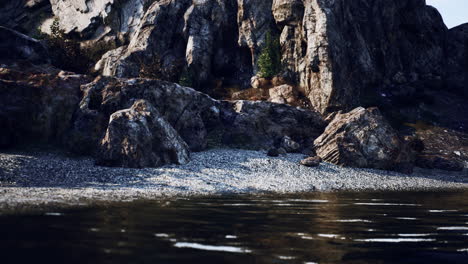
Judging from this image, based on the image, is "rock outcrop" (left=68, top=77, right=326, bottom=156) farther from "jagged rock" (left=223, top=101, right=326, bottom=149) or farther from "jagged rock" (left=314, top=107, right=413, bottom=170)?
"jagged rock" (left=314, top=107, right=413, bottom=170)

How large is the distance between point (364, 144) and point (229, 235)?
24968mm

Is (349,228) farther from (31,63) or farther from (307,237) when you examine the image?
(31,63)

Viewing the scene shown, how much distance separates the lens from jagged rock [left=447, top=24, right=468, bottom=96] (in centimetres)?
5888

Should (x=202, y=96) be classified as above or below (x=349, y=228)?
above

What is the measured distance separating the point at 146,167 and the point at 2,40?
1858 cm

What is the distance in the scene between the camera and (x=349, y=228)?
8.43 metres

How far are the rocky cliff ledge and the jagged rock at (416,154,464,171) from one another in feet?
6.49

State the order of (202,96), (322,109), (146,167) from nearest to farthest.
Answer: (146,167), (202,96), (322,109)

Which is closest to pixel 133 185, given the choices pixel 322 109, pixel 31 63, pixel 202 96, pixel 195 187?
pixel 195 187

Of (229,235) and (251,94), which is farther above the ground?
(251,94)

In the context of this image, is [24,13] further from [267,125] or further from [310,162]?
[310,162]

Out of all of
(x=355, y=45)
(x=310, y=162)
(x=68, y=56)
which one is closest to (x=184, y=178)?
(x=310, y=162)

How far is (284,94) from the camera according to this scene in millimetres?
46281

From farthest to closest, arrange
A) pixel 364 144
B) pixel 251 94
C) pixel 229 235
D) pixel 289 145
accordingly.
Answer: pixel 251 94
pixel 289 145
pixel 364 144
pixel 229 235
